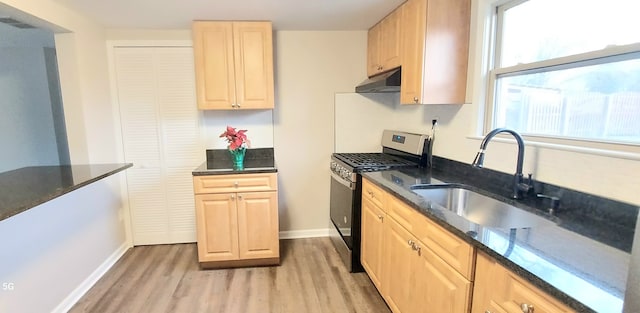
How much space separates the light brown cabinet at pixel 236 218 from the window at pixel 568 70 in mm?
1882

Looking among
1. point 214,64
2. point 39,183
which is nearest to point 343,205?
point 214,64

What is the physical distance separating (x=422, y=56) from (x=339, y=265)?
6.27 ft

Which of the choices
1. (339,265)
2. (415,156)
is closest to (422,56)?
(415,156)

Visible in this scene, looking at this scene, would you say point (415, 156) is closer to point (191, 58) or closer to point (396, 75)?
point (396, 75)

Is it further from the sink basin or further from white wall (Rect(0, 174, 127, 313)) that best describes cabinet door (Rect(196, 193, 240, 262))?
the sink basin

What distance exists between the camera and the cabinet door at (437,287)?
130 cm

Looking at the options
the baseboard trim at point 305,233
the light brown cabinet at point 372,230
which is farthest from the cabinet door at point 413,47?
the baseboard trim at point 305,233

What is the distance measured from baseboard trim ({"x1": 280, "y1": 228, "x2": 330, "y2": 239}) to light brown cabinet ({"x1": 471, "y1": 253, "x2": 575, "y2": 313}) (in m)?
2.36

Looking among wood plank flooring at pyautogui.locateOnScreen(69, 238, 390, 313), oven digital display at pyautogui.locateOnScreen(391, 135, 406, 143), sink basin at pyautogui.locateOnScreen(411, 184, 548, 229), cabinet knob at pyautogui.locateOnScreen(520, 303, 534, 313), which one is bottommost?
wood plank flooring at pyautogui.locateOnScreen(69, 238, 390, 313)

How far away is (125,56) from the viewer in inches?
120

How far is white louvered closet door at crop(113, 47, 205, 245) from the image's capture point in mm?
3088

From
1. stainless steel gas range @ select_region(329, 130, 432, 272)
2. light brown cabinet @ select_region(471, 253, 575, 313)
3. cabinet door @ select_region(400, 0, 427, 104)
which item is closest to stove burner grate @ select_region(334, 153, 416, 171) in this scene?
stainless steel gas range @ select_region(329, 130, 432, 272)

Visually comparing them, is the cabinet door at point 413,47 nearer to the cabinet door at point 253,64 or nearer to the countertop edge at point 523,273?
the countertop edge at point 523,273

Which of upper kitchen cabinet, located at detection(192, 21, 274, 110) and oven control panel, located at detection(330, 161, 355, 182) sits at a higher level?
upper kitchen cabinet, located at detection(192, 21, 274, 110)
